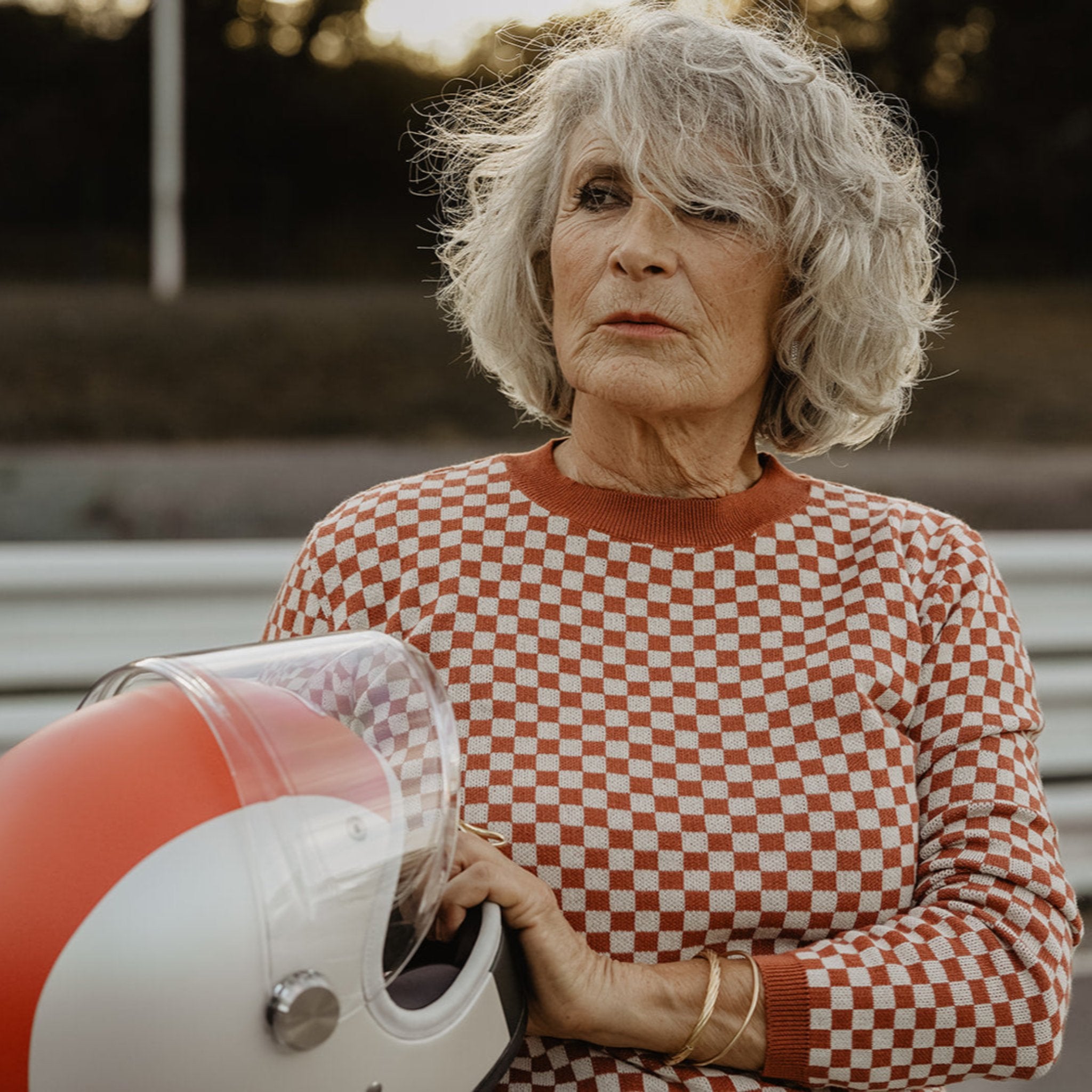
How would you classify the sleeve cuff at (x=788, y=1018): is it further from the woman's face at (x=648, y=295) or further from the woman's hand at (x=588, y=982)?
the woman's face at (x=648, y=295)

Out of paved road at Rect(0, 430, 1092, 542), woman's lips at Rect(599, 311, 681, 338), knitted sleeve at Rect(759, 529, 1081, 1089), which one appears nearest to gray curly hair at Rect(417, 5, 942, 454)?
woman's lips at Rect(599, 311, 681, 338)

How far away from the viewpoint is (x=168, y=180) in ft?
17.0

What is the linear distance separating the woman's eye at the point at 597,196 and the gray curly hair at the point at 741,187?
0.05m

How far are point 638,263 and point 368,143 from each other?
3726mm

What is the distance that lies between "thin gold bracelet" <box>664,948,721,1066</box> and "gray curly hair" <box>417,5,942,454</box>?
0.80 m

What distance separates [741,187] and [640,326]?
0.21 meters

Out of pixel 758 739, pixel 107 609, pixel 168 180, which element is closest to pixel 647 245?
pixel 758 739

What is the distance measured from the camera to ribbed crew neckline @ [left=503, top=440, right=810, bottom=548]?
1798 mm

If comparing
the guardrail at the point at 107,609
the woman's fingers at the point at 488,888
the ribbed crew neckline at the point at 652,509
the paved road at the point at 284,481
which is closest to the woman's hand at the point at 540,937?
the woman's fingers at the point at 488,888

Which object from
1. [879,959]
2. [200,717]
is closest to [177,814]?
[200,717]

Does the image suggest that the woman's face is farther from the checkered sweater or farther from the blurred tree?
the blurred tree

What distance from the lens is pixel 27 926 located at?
1062 mm

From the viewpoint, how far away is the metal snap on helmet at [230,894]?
105 cm

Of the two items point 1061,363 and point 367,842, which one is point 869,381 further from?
point 1061,363
